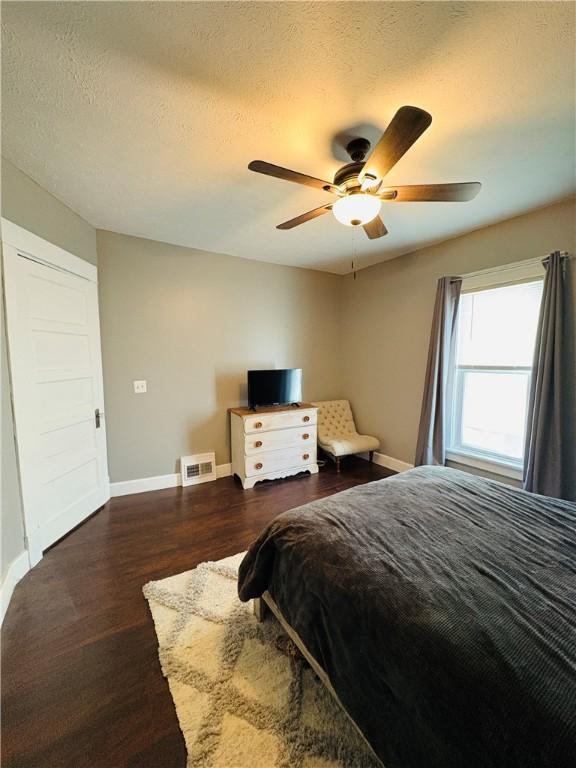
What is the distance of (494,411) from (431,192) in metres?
2.22

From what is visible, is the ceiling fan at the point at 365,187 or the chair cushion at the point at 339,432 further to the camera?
the chair cushion at the point at 339,432

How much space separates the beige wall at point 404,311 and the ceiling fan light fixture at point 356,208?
5.79ft

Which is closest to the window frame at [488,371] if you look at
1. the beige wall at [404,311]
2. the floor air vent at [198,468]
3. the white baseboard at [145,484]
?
the beige wall at [404,311]

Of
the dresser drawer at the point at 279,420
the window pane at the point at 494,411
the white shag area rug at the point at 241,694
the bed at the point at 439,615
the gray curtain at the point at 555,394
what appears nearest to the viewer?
the bed at the point at 439,615

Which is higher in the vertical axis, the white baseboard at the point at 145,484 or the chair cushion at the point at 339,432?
the chair cushion at the point at 339,432

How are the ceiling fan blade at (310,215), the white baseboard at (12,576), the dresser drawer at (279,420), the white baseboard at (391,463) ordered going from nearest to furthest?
1. the white baseboard at (12,576)
2. the ceiling fan blade at (310,215)
3. the dresser drawer at (279,420)
4. the white baseboard at (391,463)

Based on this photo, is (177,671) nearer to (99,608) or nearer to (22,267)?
(99,608)

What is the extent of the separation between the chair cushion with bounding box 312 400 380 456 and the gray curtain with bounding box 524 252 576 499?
5.63 ft

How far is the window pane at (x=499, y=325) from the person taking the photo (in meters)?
2.54

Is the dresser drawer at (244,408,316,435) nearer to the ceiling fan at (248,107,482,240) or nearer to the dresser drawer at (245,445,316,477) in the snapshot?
the dresser drawer at (245,445,316,477)

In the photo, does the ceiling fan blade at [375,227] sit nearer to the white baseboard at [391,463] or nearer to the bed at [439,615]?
the bed at [439,615]

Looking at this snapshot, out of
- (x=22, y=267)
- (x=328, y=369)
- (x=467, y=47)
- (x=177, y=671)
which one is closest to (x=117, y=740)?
(x=177, y=671)

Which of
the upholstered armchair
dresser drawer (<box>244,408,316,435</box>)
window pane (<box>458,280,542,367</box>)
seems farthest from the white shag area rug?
window pane (<box>458,280,542,367</box>)

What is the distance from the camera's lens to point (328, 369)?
4297 millimetres
